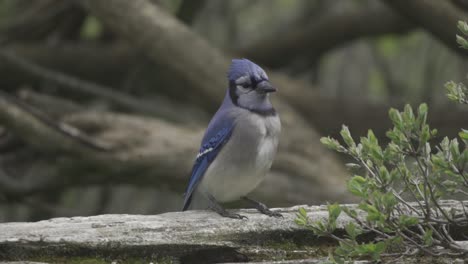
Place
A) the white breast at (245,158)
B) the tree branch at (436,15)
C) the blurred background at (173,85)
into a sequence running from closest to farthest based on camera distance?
1. the white breast at (245,158)
2. the tree branch at (436,15)
3. the blurred background at (173,85)

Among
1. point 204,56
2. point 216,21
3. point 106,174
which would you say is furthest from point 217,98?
point 216,21

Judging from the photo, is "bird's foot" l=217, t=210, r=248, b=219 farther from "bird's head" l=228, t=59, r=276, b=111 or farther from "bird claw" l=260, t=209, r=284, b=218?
"bird's head" l=228, t=59, r=276, b=111

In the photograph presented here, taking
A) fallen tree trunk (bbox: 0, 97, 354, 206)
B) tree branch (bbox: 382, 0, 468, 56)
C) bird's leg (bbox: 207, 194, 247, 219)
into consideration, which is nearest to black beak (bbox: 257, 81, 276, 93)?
bird's leg (bbox: 207, 194, 247, 219)

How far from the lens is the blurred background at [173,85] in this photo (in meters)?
6.71

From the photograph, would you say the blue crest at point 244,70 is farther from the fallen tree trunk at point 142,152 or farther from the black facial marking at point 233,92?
the fallen tree trunk at point 142,152

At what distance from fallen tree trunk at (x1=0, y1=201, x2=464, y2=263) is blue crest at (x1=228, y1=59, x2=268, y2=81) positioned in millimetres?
984

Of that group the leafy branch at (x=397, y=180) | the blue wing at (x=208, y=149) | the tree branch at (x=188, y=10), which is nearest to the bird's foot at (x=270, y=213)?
the leafy branch at (x=397, y=180)

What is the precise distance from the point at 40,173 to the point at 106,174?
0.91 meters

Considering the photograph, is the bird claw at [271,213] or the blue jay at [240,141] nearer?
the bird claw at [271,213]

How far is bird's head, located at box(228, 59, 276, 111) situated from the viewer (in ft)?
14.9

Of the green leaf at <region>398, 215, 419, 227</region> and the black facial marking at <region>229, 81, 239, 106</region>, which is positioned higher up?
the black facial marking at <region>229, 81, 239, 106</region>

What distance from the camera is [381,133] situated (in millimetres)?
7984

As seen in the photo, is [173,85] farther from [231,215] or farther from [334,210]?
[334,210]

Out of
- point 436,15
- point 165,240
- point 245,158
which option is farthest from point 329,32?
point 165,240
